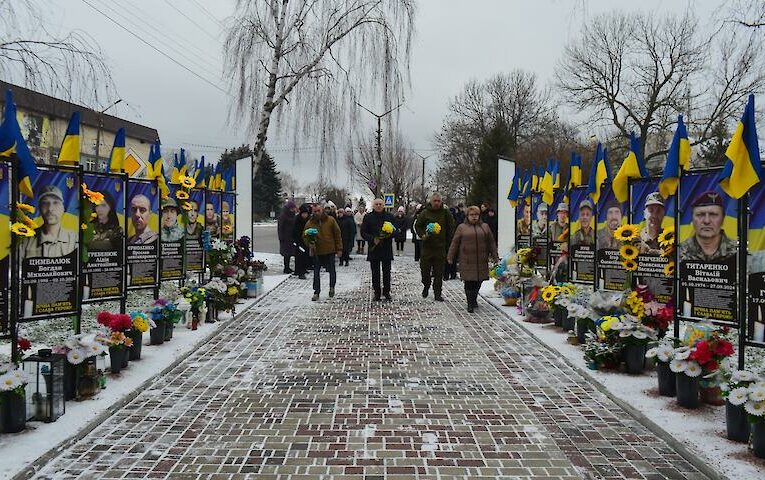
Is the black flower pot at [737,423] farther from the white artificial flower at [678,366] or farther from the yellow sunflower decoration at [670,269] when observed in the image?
the yellow sunflower decoration at [670,269]

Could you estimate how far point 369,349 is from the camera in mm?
8539

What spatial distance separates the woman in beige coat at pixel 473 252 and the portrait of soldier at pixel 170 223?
4.74m

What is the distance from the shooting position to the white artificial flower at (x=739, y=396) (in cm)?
465

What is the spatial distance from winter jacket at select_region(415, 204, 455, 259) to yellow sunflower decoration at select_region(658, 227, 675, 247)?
20.4 ft

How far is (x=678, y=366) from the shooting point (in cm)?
575

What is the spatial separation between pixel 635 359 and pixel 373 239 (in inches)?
266

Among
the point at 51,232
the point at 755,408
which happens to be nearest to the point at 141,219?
the point at 51,232

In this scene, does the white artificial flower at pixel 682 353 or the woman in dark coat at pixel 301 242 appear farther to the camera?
the woman in dark coat at pixel 301 242

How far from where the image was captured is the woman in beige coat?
11.9 meters

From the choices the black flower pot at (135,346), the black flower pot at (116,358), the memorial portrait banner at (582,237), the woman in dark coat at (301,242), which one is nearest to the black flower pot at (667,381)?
the memorial portrait banner at (582,237)

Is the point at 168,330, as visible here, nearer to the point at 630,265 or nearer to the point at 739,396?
the point at 630,265

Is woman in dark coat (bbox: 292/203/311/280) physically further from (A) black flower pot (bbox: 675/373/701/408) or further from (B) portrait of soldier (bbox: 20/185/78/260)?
(A) black flower pot (bbox: 675/373/701/408)

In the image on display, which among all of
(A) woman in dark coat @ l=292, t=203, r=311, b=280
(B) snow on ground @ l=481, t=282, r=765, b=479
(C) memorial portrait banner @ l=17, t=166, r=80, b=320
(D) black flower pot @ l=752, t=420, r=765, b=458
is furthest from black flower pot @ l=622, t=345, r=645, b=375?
(A) woman in dark coat @ l=292, t=203, r=311, b=280

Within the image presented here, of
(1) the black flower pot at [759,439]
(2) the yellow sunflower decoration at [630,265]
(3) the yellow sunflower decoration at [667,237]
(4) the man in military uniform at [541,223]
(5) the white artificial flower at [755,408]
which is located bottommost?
(1) the black flower pot at [759,439]
